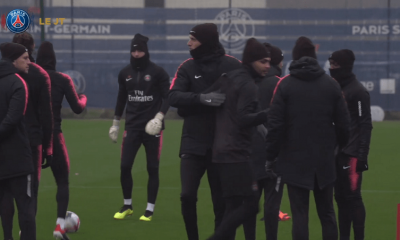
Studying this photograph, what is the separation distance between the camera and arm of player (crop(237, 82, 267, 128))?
6.21 m

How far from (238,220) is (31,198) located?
5.94 feet

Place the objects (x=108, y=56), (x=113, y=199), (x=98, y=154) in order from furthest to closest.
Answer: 1. (x=108, y=56)
2. (x=98, y=154)
3. (x=113, y=199)

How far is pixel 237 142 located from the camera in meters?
6.36

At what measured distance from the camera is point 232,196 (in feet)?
21.2

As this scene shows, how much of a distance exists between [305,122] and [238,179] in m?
0.74

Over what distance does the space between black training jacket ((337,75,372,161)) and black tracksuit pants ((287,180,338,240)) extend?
2.48ft

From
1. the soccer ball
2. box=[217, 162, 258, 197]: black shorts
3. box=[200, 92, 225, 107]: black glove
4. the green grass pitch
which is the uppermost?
box=[200, 92, 225, 107]: black glove

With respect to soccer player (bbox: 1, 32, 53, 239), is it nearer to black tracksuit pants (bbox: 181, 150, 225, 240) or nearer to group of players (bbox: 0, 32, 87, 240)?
group of players (bbox: 0, 32, 87, 240)

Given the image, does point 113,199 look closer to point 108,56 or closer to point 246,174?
Result: point 246,174

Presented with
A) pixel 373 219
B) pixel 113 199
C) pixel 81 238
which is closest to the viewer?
pixel 81 238

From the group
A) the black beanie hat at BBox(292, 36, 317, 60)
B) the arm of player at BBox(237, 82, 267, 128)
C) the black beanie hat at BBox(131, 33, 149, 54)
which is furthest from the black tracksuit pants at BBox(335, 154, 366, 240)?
the black beanie hat at BBox(131, 33, 149, 54)

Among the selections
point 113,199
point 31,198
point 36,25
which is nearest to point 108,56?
point 36,25

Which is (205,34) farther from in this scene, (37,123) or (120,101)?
(120,101)

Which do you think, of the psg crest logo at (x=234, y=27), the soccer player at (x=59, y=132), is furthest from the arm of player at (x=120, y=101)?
the psg crest logo at (x=234, y=27)
